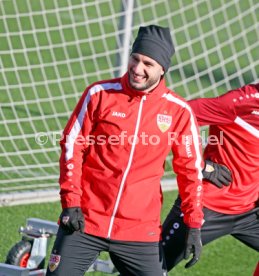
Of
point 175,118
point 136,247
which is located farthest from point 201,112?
point 136,247

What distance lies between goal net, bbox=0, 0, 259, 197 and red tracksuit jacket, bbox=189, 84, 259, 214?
2.08 m

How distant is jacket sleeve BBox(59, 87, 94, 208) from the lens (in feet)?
16.4

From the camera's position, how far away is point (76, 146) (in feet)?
16.5

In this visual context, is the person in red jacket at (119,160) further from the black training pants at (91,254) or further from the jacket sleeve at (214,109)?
the jacket sleeve at (214,109)

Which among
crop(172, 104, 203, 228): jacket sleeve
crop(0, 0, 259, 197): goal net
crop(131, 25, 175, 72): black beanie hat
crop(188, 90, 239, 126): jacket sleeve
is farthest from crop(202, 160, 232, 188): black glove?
crop(0, 0, 259, 197): goal net

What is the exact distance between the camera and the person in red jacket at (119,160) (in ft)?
16.5

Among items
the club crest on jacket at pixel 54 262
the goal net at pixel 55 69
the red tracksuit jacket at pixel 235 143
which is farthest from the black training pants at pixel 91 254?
the goal net at pixel 55 69

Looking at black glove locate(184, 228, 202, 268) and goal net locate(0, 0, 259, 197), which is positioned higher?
goal net locate(0, 0, 259, 197)

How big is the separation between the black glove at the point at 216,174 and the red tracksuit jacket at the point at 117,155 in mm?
723

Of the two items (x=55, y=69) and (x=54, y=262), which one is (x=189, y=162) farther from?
(x=55, y=69)

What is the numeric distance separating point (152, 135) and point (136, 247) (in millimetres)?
578

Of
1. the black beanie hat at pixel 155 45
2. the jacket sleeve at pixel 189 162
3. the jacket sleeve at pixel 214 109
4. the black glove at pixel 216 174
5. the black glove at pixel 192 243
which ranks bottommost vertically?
the black glove at pixel 192 243

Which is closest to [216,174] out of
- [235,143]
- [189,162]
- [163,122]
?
[235,143]

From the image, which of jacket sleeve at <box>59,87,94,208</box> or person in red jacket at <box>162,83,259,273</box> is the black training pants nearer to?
jacket sleeve at <box>59,87,94,208</box>
